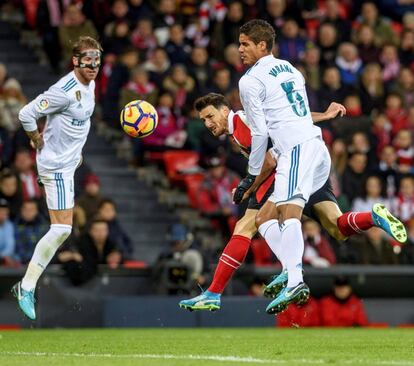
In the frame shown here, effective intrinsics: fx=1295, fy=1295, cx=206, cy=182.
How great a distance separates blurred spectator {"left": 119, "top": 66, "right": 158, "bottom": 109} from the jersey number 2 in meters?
8.15

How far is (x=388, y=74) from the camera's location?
75.3 ft

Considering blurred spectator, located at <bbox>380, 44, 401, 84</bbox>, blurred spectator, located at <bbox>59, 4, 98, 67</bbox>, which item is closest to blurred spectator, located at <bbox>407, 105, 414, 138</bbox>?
blurred spectator, located at <bbox>380, 44, 401, 84</bbox>

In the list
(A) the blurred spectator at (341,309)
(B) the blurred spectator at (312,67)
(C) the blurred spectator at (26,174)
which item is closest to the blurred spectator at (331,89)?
(B) the blurred spectator at (312,67)

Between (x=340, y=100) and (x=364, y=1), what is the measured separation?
13.6ft

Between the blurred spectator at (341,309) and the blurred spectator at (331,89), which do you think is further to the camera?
the blurred spectator at (331,89)

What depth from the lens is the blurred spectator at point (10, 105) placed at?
1878 cm

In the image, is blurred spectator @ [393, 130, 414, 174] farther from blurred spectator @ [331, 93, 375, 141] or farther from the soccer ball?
the soccer ball

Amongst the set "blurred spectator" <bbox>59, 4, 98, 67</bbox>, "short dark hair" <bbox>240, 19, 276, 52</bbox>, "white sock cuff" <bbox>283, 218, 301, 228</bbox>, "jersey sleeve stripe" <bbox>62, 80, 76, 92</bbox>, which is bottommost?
"white sock cuff" <bbox>283, 218, 301, 228</bbox>

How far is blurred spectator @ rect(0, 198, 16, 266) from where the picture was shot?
16766mm

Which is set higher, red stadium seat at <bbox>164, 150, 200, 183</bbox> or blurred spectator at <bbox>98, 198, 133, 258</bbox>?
red stadium seat at <bbox>164, 150, 200, 183</bbox>

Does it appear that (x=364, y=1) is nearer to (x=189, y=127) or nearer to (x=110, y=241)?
(x=189, y=127)

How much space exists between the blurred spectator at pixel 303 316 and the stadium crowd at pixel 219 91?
79 cm

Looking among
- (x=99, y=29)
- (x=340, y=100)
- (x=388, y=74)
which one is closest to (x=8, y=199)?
(x=99, y=29)

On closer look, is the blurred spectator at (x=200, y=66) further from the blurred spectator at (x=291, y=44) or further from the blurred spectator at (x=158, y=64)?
the blurred spectator at (x=291, y=44)
